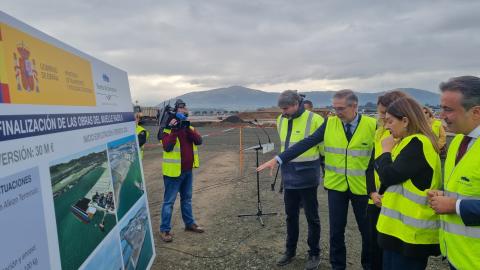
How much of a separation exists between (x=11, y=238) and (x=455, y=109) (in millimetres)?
2570

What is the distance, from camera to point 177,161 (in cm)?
497

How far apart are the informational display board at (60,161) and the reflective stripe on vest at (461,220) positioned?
235 centimetres

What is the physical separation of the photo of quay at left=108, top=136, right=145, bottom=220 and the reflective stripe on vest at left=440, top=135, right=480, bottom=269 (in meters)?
2.48

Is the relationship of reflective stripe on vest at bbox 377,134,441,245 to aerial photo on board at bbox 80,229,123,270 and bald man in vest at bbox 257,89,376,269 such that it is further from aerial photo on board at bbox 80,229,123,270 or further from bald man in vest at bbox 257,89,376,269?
aerial photo on board at bbox 80,229,123,270

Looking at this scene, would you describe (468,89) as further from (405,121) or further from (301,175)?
(301,175)

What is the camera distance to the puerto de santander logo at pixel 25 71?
5.57 ft

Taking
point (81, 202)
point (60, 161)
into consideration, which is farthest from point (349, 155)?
point (60, 161)

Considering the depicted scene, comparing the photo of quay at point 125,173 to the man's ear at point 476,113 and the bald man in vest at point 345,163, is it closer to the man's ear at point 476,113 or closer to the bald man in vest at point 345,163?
the bald man in vest at point 345,163

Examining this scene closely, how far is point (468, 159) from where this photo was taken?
1.92 metres

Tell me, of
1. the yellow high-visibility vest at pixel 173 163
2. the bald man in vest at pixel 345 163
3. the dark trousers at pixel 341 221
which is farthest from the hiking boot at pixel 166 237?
the dark trousers at pixel 341 221

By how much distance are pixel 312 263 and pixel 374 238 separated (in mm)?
1001

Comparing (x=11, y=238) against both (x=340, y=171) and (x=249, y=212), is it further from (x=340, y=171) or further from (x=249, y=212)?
(x=249, y=212)

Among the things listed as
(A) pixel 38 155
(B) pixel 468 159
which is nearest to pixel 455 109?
(B) pixel 468 159

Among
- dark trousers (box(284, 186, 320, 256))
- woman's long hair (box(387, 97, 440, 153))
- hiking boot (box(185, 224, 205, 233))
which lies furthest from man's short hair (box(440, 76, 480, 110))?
hiking boot (box(185, 224, 205, 233))
